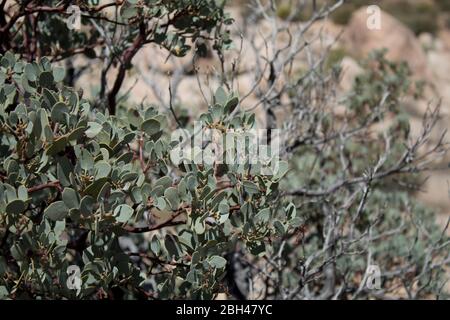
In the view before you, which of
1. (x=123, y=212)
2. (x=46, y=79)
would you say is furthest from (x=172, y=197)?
(x=46, y=79)

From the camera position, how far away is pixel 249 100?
12.4 metres

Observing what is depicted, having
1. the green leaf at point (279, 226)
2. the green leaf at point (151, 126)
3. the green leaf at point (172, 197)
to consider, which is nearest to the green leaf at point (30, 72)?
the green leaf at point (151, 126)

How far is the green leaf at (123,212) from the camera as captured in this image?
2213 mm

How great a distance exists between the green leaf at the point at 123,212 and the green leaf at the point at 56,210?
0.16 meters

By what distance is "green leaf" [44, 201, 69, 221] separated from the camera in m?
2.15

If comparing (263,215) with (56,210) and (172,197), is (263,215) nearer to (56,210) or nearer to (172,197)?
(172,197)

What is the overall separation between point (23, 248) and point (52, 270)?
177mm

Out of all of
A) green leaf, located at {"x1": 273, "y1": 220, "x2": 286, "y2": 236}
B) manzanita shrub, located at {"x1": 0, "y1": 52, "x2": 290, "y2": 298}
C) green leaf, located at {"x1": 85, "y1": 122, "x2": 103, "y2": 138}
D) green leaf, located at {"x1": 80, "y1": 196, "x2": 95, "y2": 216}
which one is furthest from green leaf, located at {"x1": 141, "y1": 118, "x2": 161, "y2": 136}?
green leaf, located at {"x1": 273, "y1": 220, "x2": 286, "y2": 236}

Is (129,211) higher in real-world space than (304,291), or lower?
higher

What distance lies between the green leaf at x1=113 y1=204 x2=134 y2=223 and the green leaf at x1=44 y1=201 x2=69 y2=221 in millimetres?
161

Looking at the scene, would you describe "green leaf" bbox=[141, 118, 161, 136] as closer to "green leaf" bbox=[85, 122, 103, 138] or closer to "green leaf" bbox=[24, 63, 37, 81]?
"green leaf" bbox=[85, 122, 103, 138]

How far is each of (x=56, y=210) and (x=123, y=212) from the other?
0.22 meters
